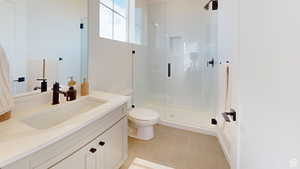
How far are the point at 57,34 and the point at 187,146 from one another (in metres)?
2.08

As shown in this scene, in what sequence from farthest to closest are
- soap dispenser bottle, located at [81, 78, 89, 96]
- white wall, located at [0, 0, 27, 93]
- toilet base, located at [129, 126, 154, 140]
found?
toilet base, located at [129, 126, 154, 140] < soap dispenser bottle, located at [81, 78, 89, 96] < white wall, located at [0, 0, 27, 93]

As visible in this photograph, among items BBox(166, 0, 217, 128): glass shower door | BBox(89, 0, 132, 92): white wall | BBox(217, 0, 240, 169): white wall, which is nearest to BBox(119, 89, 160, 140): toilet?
BBox(89, 0, 132, 92): white wall

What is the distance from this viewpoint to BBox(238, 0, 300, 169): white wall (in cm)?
63

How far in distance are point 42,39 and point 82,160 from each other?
1.02m

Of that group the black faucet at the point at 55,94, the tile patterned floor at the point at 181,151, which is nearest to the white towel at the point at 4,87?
the black faucet at the point at 55,94

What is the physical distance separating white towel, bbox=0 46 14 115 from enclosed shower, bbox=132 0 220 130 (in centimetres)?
229

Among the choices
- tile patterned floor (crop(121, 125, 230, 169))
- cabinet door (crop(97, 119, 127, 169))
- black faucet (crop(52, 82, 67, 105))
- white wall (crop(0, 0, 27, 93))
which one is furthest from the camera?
tile patterned floor (crop(121, 125, 230, 169))

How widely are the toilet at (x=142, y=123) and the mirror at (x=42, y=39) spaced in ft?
3.28

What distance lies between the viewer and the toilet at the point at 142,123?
91.5 inches

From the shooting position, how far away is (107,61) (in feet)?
7.52

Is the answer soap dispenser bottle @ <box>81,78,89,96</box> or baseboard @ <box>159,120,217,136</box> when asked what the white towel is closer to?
soap dispenser bottle @ <box>81,78,89,96</box>

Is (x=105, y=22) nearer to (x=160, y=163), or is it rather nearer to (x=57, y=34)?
(x=57, y=34)

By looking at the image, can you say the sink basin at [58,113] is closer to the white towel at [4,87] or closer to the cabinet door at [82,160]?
the white towel at [4,87]

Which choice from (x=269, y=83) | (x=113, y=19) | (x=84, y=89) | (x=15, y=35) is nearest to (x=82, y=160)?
(x=84, y=89)
